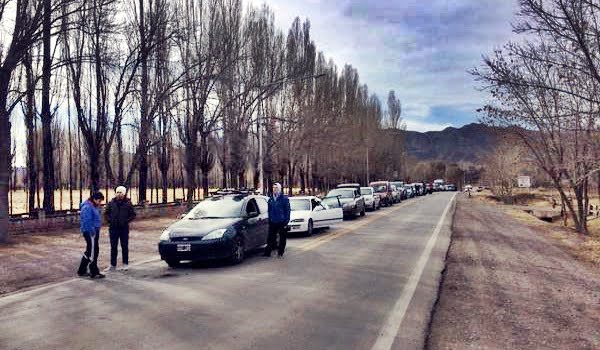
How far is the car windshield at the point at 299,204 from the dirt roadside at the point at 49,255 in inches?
198

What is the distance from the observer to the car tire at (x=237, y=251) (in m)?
11.7

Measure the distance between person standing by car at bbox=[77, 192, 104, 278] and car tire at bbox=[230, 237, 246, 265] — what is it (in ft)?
8.94

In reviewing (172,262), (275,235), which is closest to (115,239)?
(172,262)

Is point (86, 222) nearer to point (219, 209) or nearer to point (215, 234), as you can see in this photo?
point (215, 234)

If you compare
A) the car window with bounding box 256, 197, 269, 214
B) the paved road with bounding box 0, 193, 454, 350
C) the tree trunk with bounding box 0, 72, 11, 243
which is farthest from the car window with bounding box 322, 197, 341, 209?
the tree trunk with bounding box 0, 72, 11, 243

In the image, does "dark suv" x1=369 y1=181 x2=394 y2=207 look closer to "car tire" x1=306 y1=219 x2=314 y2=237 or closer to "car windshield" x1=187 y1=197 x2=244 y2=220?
"car tire" x1=306 y1=219 x2=314 y2=237

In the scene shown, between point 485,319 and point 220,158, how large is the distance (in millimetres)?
31649

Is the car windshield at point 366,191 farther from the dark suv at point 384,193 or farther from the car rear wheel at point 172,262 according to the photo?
the car rear wheel at point 172,262

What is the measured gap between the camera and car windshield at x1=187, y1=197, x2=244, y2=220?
42.0 ft

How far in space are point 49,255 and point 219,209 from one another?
16.5 ft

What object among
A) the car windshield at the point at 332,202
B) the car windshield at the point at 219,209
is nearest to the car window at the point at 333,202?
the car windshield at the point at 332,202

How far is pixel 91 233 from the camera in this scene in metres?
10.8

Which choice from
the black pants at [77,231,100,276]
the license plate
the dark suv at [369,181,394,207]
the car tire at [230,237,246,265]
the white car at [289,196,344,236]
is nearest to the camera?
the black pants at [77,231,100,276]

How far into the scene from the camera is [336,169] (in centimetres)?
5812
